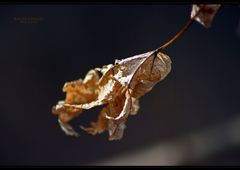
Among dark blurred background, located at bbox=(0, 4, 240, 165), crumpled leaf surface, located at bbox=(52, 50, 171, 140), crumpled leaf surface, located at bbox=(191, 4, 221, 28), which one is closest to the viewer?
crumpled leaf surface, located at bbox=(191, 4, 221, 28)

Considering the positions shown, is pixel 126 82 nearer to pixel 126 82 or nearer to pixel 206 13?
pixel 126 82

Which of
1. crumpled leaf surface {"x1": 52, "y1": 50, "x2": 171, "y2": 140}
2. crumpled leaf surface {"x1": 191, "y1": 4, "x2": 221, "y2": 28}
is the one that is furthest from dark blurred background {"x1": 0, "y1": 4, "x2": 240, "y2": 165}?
crumpled leaf surface {"x1": 191, "y1": 4, "x2": 221, "y2": 28}

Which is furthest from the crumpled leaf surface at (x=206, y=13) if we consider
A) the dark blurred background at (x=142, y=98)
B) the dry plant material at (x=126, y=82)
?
the dark blurred background at (x=142, y=98)

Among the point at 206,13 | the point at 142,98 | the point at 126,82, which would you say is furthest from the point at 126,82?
the point at 142,98

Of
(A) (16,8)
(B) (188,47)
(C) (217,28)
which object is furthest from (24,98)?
(C) (217,28)

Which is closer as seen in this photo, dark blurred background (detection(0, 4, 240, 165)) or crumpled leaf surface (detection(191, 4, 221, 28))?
crumpled leaf surface (detection(191, 4, 221, 28))

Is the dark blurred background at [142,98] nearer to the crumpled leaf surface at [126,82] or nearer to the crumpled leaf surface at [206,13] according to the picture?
the crumpled leaf surface at [126,82]

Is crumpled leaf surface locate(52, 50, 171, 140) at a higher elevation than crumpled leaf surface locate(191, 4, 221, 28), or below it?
below

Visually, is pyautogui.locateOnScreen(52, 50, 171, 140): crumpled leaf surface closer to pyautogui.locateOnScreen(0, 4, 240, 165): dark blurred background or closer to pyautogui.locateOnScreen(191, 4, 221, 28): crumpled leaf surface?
pyautogui.locateOnScreen(191, 4, 221, 28): crumpled leaf surface
